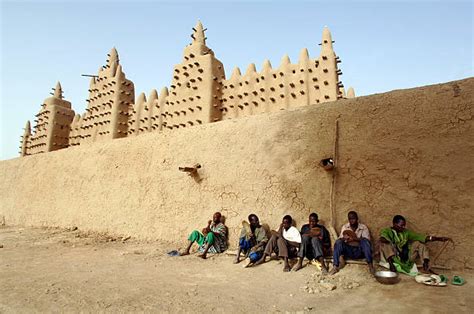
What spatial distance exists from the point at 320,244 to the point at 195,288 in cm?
170

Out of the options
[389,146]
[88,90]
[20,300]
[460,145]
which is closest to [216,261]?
[20,300]

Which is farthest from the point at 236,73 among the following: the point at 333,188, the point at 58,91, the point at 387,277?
the point at 58,91

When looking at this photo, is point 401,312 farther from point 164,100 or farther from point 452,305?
point 164,100

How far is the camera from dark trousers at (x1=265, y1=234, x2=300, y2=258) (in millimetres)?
4305

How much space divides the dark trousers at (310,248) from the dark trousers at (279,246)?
0.21 m

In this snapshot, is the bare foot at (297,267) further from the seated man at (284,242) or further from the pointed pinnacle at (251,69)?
the pointed pinnacle at (251,69)

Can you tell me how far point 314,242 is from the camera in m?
4.09

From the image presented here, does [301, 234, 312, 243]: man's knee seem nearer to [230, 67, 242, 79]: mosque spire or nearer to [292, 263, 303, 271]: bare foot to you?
[292, 263, 303, 271]: bare foot

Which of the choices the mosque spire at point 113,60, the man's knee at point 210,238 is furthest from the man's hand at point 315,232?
the mosque spire at point 113,60

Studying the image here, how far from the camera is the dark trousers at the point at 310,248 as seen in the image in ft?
13.2

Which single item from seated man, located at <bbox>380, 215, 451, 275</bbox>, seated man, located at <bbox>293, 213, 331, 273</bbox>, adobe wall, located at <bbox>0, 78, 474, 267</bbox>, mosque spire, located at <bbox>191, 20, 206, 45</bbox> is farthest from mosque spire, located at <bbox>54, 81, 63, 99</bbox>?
seated man, located at <bbox>380, 215, 451, 275</bbox>

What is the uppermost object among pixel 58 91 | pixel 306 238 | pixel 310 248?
pixel 58 91

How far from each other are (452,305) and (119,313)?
9.39ft

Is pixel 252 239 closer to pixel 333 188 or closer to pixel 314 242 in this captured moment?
pixel 314 242
